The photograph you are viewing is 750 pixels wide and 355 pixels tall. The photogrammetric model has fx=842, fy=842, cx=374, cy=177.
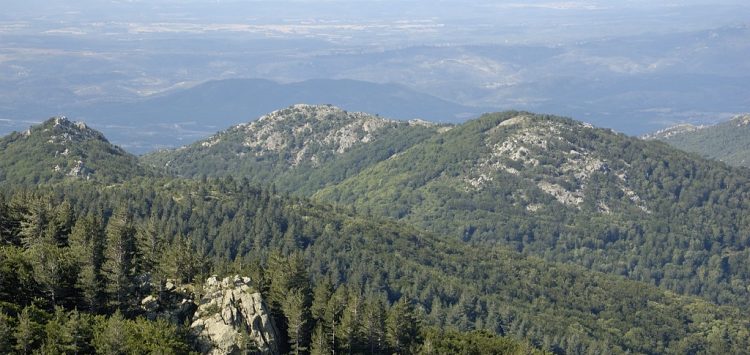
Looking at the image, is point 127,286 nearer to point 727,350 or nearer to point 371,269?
point 371,269

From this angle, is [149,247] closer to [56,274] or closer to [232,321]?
[56,274]

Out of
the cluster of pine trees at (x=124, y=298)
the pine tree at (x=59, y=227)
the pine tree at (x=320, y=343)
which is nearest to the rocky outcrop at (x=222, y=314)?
the cluster of pine trees at (x=124, y=298)

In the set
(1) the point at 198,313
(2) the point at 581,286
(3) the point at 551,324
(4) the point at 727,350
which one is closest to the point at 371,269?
(3) the point at 551,324

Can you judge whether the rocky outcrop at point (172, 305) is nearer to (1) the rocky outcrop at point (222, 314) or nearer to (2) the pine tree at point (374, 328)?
(1) the rocky outcrop at point (222, 314)

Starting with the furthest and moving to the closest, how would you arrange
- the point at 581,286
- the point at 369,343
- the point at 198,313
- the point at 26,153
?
the point at 26,153, the point at 581,286, the point at 369,343, the point at 198,313

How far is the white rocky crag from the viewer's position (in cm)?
6444

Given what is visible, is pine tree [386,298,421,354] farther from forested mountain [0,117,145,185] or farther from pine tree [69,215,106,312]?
forested mountain [0,117,145,185]

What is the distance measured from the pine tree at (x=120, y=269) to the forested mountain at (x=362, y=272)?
1.45ft

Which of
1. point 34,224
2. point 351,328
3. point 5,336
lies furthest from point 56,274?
point 351,328

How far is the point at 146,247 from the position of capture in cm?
7912

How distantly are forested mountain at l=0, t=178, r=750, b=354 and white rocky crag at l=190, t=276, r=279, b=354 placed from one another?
12.7 ft

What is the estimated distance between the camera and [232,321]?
65.8 m

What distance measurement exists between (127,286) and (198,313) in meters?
6.13

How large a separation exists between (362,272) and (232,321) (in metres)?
85.2
